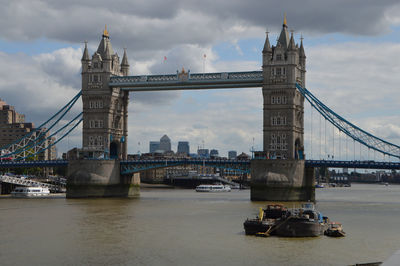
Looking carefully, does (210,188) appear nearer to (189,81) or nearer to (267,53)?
(189,81)

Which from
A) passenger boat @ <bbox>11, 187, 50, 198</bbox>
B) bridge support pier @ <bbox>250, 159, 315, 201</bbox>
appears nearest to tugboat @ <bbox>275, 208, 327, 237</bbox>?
bridge support pier @ <bbox>250, 159, 315, 201</bbox>

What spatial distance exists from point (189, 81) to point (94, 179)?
21.1m

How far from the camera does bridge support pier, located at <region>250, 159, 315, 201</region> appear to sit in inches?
3334

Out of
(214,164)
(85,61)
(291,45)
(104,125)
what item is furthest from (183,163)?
(85,61)

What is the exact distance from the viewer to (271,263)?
35.8 m

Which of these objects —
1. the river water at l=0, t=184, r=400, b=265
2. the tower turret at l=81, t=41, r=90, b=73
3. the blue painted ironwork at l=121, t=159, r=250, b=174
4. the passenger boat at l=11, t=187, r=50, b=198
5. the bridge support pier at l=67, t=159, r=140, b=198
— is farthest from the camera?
the tower turret at l=81, t=41, r=90, b=73

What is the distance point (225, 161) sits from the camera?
309 feet

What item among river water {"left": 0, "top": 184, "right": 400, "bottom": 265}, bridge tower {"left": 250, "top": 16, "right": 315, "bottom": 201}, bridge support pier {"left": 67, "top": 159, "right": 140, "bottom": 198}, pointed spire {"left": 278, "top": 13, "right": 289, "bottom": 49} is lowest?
river water {"left": 0, "top": 184, "right": 400, "bottom": 265}

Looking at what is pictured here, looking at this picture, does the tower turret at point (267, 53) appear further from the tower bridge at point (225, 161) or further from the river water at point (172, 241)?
the river water at point (172, 241)

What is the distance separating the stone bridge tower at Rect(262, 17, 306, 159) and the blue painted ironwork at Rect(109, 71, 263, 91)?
237cm

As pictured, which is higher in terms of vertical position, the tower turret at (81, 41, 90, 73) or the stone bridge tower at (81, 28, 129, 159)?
the tower turret at (81, 41, 90, 73)

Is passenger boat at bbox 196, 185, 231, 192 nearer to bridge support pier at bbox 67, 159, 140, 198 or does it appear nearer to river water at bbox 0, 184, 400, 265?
bridge support pier at bbox 67, 159, 140, 198

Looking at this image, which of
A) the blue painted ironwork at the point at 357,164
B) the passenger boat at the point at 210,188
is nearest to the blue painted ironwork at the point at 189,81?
the blue painted ironwork at the point at 357,164

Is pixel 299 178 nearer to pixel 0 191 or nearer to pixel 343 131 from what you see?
pixel 343 131
